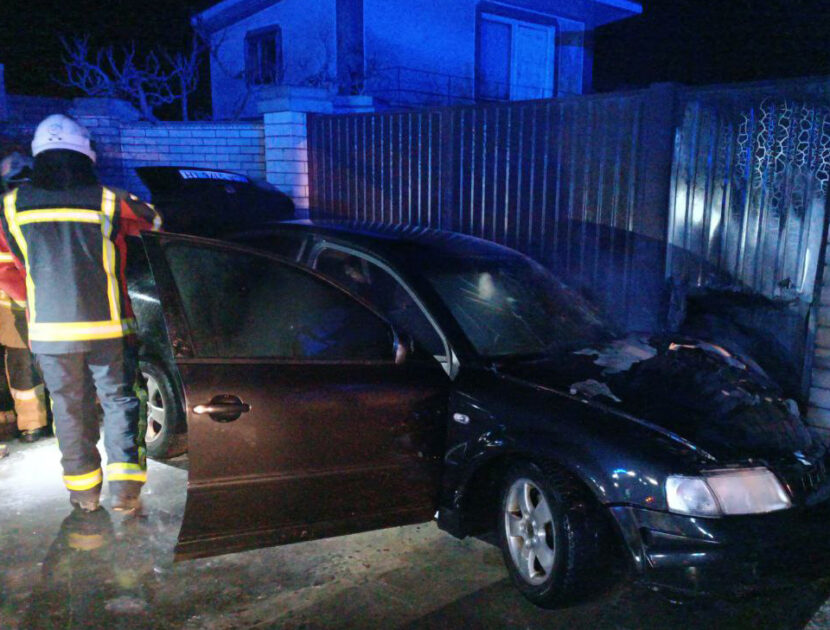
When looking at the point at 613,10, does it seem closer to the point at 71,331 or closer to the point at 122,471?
the point at 71,331

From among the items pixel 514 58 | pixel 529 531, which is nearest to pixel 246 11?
pixel 514 58

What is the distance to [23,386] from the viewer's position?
15.8 ft

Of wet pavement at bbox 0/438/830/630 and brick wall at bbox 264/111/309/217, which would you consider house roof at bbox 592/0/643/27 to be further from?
wet pavement at bbox 0/438/830/630

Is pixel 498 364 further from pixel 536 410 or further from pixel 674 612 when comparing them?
pixel 674 612

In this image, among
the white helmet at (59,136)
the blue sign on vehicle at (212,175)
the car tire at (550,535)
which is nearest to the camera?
the car tire at (550,535)

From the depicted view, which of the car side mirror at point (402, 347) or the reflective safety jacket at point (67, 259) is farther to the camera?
the reflective safety jacket at point (67, 259)

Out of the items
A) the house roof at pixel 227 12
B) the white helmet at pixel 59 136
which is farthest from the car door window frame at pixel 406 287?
the house roof at pixel 227 12

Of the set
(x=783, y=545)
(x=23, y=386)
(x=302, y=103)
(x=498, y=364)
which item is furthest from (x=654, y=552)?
(x=302, y=103)

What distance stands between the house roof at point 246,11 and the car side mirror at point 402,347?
43.4ft

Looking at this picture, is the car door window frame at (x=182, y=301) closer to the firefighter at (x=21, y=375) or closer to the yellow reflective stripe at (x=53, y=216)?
the yellow reflective stripe at (x=53, y=216)

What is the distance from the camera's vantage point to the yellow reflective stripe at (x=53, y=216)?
3.59m

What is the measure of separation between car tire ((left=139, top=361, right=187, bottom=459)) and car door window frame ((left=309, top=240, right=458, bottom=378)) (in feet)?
3.59

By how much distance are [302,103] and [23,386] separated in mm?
5291

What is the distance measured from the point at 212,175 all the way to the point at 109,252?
5.09m
